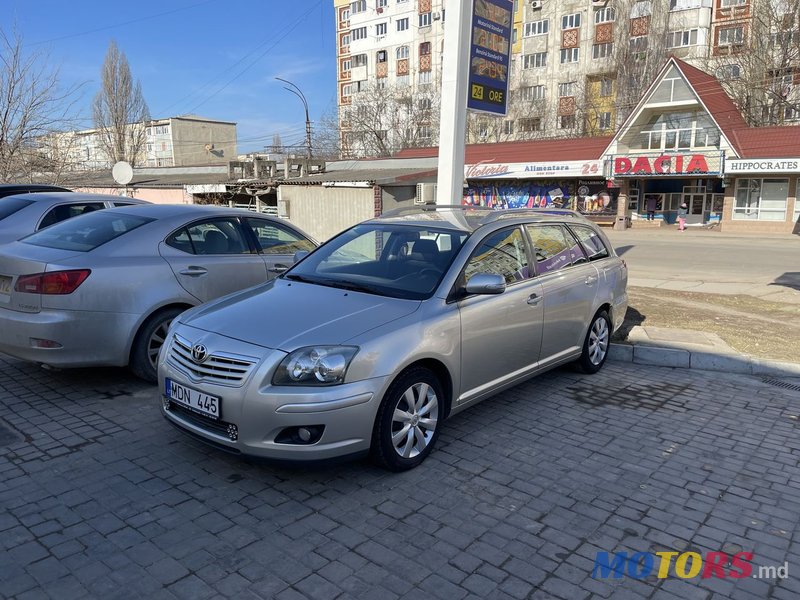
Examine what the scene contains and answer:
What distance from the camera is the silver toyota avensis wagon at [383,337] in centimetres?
340

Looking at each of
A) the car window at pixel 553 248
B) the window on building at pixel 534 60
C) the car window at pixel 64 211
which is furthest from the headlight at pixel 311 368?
the window on building at pixel 534 60

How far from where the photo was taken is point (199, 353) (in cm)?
362

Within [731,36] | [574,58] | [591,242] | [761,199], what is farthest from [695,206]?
[591,242]

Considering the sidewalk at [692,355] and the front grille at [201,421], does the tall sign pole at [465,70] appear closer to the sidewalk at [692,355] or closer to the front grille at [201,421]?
the sidewalk at [692,355]

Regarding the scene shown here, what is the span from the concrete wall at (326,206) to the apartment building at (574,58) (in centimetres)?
2755

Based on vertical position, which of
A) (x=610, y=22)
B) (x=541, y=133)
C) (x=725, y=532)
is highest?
(x=610, y=22)

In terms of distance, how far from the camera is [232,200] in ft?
83.4

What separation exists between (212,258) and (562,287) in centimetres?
332

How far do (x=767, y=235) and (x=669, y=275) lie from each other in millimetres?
20132

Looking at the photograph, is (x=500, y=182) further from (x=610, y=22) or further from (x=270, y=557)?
(x=270, y=557)

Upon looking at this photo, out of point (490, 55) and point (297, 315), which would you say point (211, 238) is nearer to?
point (297, 315)

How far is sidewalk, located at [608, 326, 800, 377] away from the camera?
6167 millimetres

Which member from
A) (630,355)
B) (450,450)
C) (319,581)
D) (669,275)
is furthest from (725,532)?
(669,275)

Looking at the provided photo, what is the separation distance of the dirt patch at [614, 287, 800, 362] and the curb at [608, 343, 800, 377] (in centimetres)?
26
